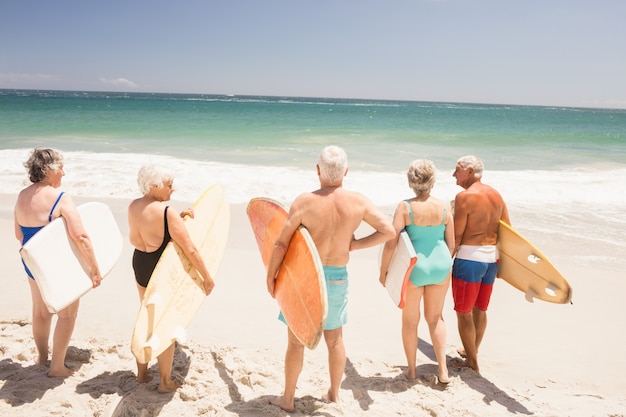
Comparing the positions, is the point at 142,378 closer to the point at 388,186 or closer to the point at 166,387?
the point at 166,387

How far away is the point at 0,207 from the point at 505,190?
32.9 feet

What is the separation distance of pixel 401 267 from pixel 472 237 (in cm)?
70

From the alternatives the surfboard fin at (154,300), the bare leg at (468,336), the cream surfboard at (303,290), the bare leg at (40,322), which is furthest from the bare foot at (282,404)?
the bare leg at (40,322)

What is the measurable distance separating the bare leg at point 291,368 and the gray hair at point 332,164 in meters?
0.95

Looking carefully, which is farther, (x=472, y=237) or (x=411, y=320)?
(x=472, y=237)

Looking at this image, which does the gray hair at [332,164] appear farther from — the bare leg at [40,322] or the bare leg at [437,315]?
the bare leg at [40,322]

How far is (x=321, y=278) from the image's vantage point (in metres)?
2.36

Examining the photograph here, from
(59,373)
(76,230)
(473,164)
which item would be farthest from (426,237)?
(59,373)

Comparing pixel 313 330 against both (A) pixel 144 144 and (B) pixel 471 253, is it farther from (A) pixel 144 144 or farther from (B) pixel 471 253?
(A) pixel 144 144

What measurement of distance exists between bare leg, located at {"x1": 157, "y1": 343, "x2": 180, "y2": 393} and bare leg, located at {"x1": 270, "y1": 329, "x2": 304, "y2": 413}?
72cm

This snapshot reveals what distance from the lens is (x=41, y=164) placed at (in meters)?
2.76

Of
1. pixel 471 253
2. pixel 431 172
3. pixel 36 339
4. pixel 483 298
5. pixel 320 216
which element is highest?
pixel 431 172

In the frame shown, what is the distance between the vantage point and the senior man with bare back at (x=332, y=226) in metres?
2.50

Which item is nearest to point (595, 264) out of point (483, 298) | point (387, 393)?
point (483, 298)
